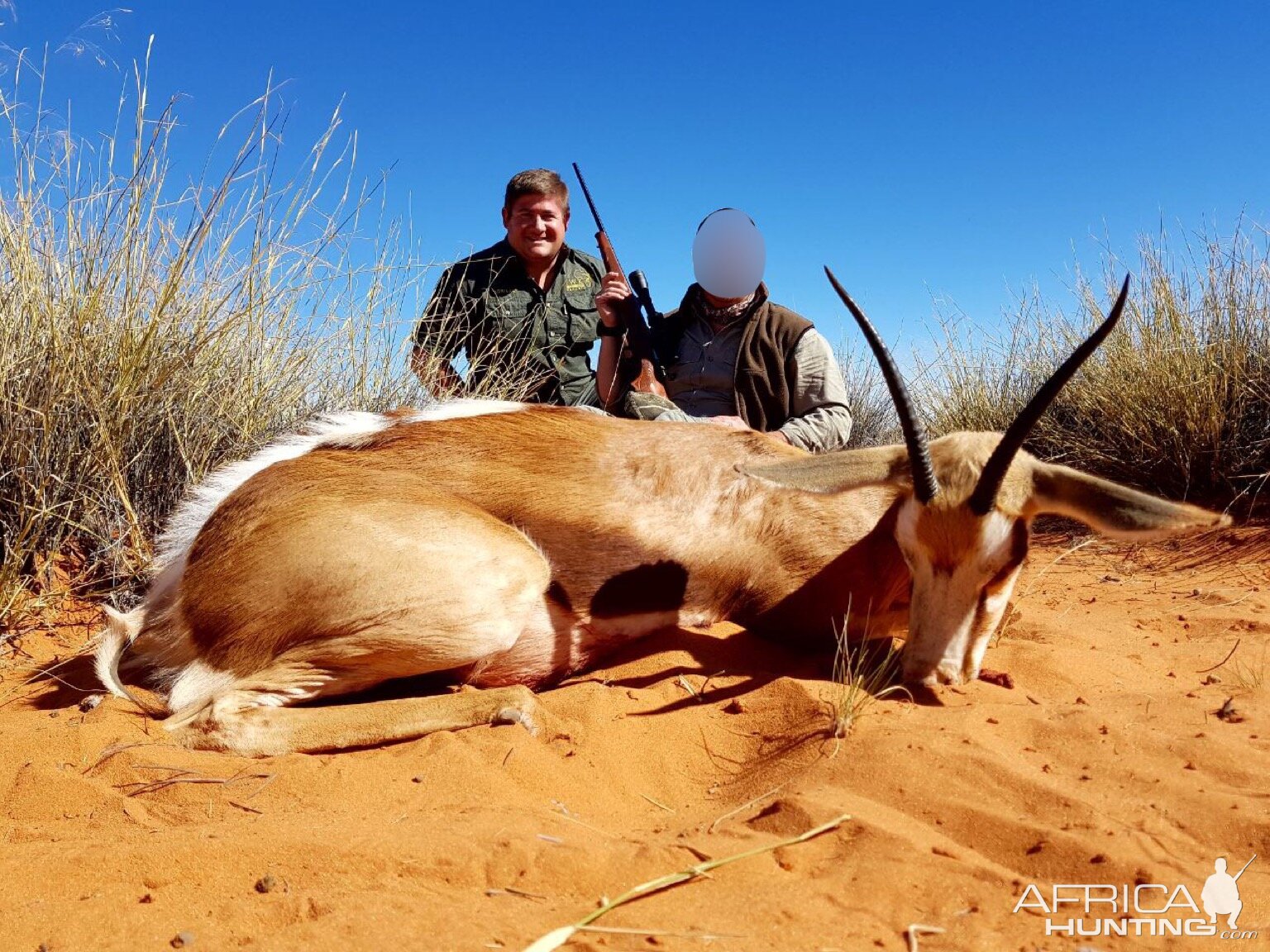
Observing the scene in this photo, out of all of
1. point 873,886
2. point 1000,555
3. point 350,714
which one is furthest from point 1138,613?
point 350,714

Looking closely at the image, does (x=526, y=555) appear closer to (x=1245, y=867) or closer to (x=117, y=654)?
(x=117, y=654)

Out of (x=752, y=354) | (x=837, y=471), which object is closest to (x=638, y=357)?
(x=752, y=354)

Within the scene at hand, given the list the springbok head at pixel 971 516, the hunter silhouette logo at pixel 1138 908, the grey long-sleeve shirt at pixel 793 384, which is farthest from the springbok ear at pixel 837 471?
the grey long-sleeve shirt at pixel 793 384

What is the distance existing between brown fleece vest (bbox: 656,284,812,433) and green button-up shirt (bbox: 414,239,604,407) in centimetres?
228

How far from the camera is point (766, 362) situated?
6.88 metres

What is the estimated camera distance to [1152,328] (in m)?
9.34

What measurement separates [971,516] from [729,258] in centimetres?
375

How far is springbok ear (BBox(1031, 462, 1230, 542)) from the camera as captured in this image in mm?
3471

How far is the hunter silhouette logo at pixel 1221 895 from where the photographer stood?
2.27m

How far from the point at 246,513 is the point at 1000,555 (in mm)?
3101

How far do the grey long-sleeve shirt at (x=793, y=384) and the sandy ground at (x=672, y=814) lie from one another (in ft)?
7.93

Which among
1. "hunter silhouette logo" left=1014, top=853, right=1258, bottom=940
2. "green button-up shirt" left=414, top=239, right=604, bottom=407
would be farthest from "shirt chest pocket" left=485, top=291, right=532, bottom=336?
"hunter silhouette logo" left=1014, top=853, right=1258, bottom=940

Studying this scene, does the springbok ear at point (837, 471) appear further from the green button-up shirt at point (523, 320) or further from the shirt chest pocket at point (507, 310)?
the shirt chest pocket at point (507, 310)

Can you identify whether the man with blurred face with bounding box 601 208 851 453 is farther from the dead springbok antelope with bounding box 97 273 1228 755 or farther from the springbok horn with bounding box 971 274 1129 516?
the springbok horn with bounding box 971 274 1129 516
